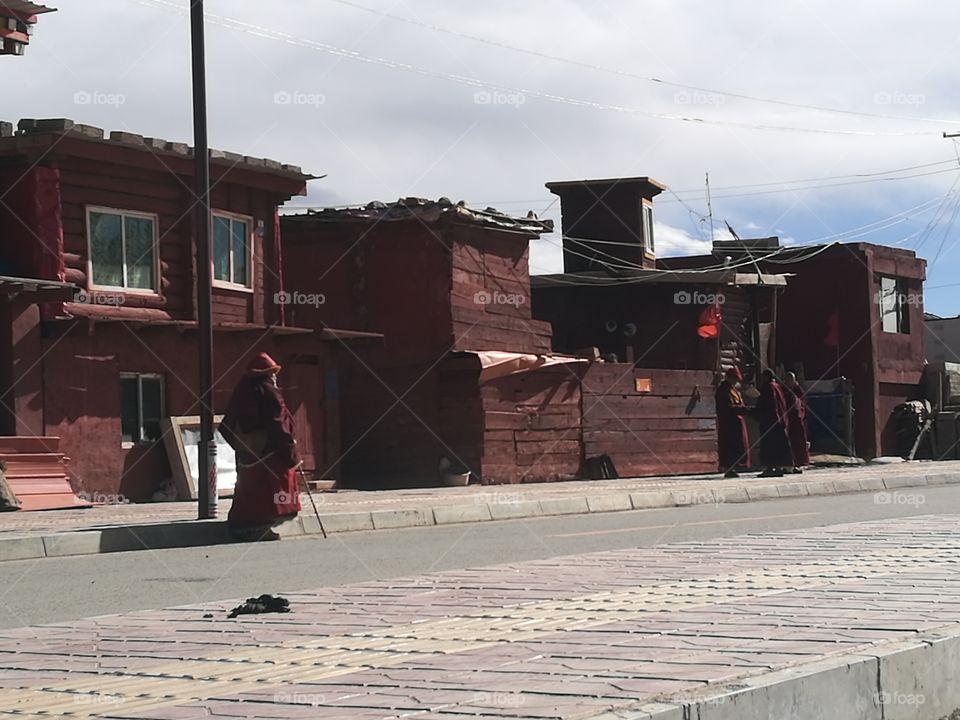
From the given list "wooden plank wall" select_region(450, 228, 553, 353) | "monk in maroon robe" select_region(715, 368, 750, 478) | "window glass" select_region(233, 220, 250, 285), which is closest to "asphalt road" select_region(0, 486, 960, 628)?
"monk in maroon robe" select_region(715, 368, 750, 478)

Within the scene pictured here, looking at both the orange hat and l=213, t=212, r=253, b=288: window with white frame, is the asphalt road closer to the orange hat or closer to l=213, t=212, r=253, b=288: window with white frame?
the orange hat

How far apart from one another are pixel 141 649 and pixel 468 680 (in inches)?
71.2

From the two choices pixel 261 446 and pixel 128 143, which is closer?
pixel 261 446

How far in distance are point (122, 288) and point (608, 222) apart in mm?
16944

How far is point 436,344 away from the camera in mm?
26422

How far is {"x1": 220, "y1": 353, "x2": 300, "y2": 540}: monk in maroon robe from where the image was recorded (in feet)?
44.8

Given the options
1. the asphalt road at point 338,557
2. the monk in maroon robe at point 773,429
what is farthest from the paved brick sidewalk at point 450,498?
the asphalt road at point 338,557

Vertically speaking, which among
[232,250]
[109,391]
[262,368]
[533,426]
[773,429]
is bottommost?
[773,429]

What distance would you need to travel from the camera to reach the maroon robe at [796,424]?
2533cm

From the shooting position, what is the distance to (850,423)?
3797cm

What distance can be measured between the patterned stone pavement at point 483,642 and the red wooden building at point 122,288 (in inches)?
523

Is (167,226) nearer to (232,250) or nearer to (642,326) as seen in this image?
(232,250)

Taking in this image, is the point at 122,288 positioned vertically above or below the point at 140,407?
above

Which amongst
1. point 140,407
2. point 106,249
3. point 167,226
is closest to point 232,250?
point 167,226
